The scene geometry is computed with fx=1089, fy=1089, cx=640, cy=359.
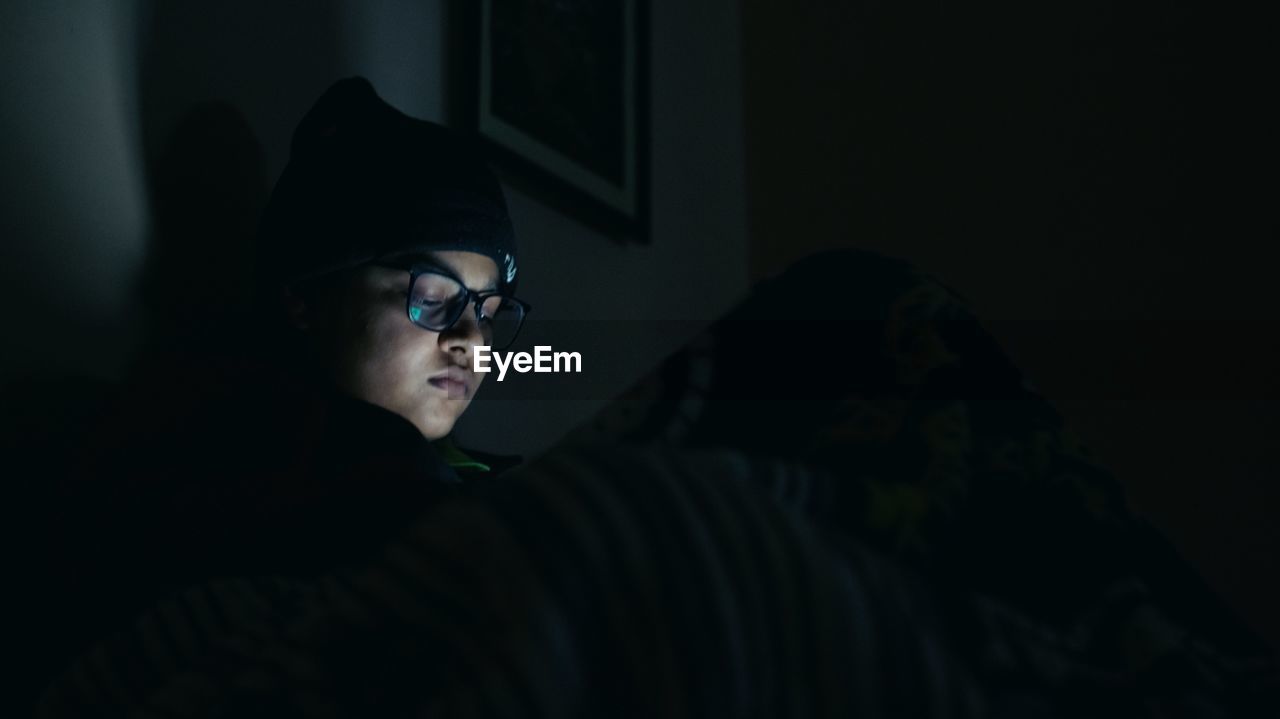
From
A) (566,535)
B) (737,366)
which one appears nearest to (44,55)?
(737,366)

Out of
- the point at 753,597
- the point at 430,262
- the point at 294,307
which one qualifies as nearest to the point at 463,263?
the point at 430,262

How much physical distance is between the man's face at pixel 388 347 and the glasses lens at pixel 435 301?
0.04ft

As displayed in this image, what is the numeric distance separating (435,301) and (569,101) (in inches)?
33.1

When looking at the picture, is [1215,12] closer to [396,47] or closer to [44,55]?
[396,47]

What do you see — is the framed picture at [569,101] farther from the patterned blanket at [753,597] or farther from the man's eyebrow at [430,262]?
the patterned blanket at [753,597]

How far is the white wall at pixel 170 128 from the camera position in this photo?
43.3 inches

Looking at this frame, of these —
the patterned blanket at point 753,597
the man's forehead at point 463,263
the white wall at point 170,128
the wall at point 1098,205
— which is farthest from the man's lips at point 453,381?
the wall at point 1098,205

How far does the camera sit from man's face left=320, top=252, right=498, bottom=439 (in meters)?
1.23

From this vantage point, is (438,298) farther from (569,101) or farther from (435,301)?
(569,101)

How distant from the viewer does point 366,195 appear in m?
1.23

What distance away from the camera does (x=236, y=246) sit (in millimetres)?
1348

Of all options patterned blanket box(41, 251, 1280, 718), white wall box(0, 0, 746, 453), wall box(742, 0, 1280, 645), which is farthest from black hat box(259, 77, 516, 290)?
wall box(742, 0, 1280, 645)

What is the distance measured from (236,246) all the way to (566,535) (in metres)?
1.08

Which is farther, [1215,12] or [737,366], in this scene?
[1215,12]
